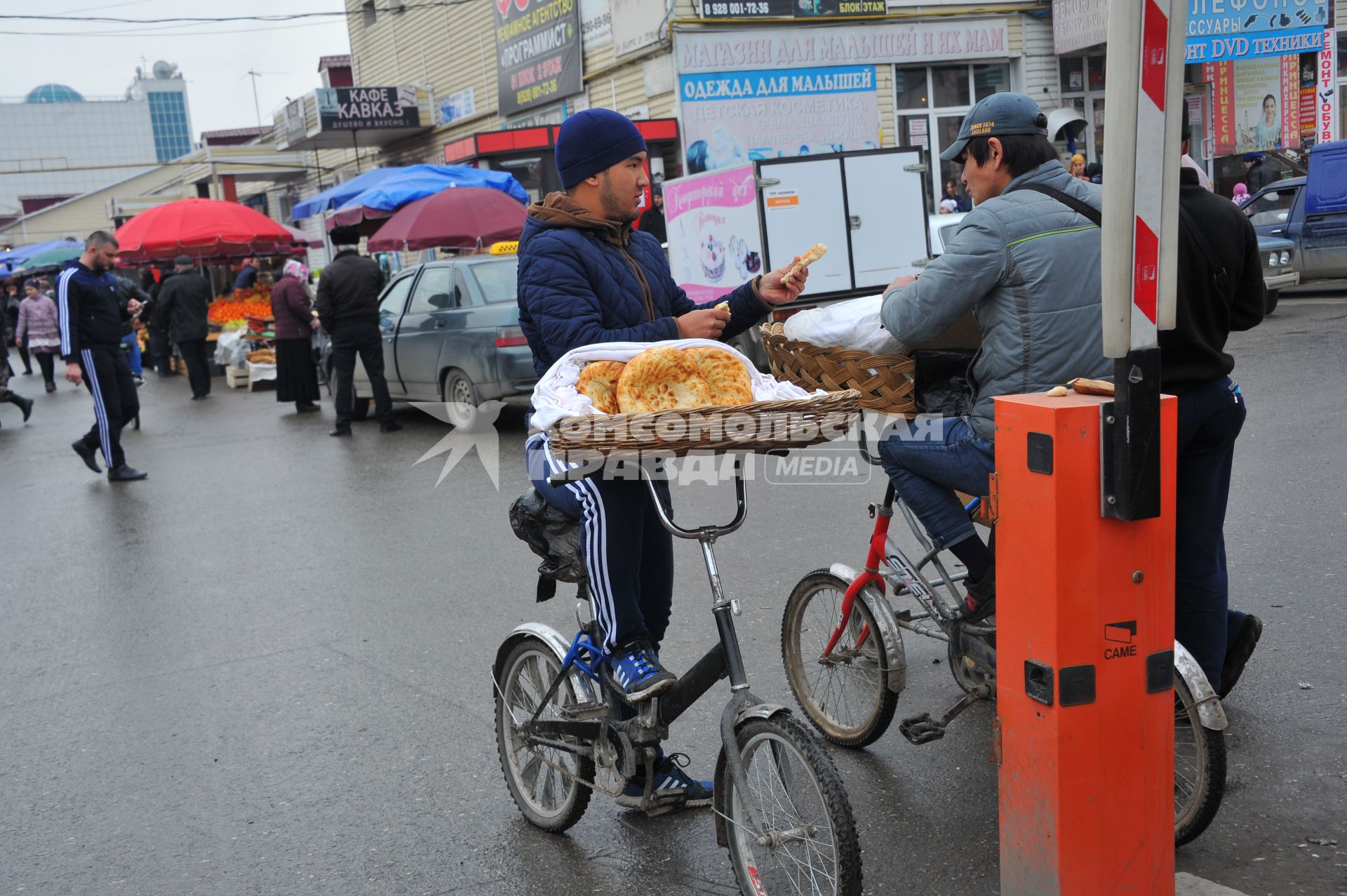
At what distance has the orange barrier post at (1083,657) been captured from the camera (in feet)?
8.82

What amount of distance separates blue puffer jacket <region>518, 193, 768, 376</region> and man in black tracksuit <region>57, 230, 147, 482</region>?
8.76m

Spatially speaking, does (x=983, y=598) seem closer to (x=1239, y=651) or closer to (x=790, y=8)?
(x=1239, y=651)

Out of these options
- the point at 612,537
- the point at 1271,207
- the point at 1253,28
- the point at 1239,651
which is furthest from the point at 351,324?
the point at 1253,28

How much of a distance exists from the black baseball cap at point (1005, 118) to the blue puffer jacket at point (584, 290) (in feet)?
2.81

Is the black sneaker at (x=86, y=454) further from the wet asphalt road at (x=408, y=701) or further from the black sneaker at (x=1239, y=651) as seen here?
the black sneaker at (x=1239, y=651)

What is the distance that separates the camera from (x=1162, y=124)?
8.45ft

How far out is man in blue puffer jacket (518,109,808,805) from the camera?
11.2 ft

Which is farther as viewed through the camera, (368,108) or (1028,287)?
(368,108)

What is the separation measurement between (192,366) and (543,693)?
56.1ft

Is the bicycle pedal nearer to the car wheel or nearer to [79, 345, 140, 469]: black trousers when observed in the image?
the car wheel

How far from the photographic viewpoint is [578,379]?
308 centimetres

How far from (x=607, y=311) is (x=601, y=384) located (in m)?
0.50

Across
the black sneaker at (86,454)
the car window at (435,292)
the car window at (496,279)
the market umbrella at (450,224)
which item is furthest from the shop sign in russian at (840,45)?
the black sneaker at (86,454)

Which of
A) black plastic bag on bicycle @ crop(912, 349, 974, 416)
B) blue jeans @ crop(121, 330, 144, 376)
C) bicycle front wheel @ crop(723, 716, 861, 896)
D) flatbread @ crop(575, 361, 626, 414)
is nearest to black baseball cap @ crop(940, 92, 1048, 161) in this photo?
black plastic bag on bicycle @ crop(912, 349, 974, 416)
